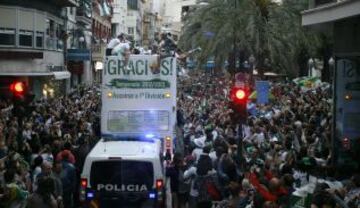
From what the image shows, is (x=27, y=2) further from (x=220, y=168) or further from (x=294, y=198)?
(x=294, y=198)

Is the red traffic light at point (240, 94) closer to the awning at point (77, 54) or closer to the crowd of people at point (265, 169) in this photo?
the crowd of people at point (265, 169)

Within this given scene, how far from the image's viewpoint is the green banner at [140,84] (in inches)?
784

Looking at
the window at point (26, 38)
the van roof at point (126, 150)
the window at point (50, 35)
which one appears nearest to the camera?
the van roof at point (126, 150)

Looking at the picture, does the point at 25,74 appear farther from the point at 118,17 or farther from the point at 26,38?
the point at 118,17

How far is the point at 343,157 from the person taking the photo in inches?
721

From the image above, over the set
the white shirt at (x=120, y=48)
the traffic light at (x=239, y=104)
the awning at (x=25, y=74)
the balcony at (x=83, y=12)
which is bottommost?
the traffic light at (x=239, y=104)

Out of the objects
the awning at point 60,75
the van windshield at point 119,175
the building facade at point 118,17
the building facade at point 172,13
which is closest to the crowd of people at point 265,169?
the van windshield at point 119,175

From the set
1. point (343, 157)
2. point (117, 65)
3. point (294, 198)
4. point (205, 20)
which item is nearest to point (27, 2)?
point (205, 20)

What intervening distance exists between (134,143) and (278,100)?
22.0 meters

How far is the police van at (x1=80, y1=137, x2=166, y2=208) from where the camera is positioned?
43.6 ft

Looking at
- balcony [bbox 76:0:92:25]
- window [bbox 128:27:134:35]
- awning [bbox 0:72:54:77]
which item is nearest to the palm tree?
awning [bbox 0:72:54:77]

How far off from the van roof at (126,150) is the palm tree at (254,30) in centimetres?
2401

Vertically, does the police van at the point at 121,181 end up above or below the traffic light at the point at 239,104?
below

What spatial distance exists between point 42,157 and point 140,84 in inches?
204
